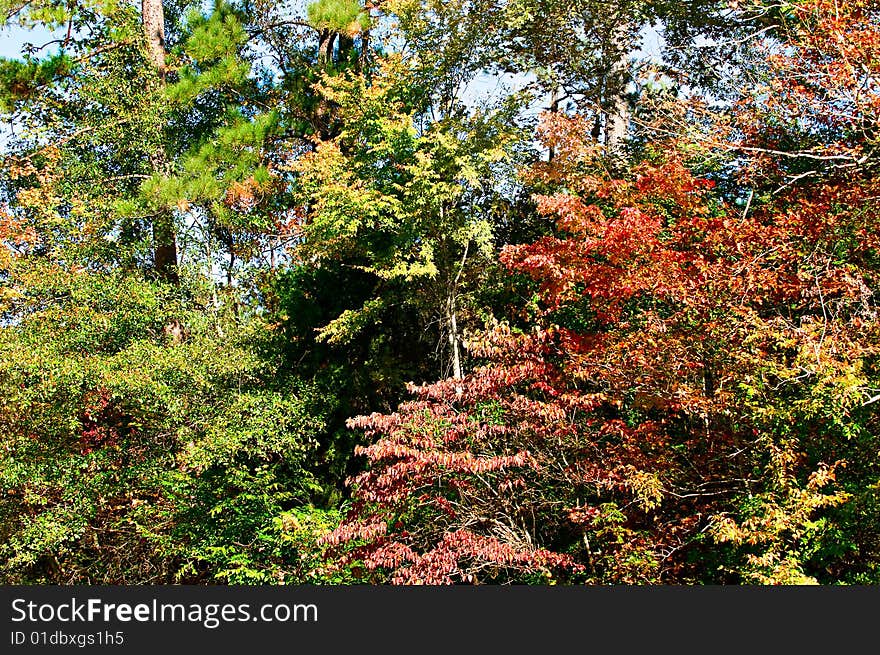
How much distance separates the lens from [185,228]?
1285cm

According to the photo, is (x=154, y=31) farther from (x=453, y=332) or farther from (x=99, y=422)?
(x=453, y=332)

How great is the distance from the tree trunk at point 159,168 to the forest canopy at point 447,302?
0.24 ft

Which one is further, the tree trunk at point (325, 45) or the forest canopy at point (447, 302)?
the tree trunk at point (325, 45)

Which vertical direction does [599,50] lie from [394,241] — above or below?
above

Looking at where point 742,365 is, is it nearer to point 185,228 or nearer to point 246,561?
point 246,561

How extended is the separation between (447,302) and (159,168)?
5.73 meters

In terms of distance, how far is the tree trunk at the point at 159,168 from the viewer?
42.4 ft

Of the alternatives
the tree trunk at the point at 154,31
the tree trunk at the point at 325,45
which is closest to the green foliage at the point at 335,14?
the tree trunk at the point at 325,45

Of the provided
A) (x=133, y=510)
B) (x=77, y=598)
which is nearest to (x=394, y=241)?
(x=133, y=510)

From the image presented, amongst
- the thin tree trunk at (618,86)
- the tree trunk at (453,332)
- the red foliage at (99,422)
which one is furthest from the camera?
the thin tree trunk at (618,86)

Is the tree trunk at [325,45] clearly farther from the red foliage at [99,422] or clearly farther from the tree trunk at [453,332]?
the red foliage at [99,422]

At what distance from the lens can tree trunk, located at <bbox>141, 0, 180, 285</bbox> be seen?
1292cm

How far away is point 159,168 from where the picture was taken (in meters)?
13.6

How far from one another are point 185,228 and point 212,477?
4.25 m
